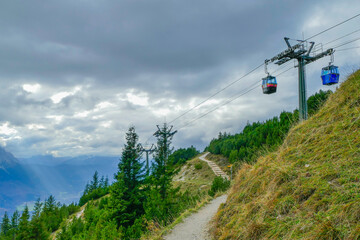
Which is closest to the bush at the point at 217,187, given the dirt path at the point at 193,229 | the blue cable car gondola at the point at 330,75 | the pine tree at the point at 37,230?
the dirt path at the point at 193,229

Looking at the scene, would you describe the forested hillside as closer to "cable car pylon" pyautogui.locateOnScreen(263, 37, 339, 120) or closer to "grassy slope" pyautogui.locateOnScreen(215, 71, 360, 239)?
"cable car pylon" pyautogui.locateOnScreen(263, 37, 339, 120)

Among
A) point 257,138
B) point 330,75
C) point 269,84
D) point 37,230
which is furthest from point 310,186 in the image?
point 37,230

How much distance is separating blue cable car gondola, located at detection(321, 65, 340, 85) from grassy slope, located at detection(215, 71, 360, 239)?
8.72m

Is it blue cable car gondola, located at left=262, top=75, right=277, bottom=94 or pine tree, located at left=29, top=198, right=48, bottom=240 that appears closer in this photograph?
blue cable car gondola, located at left=262, top=75, right=277, bottom=94

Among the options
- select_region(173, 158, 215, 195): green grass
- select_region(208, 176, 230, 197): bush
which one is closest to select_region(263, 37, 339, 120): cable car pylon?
select_region(208, 176, 230, 197): bush

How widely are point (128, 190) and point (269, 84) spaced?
14.6m

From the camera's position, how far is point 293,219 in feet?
15.1

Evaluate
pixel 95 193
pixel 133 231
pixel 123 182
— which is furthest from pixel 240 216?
pixel 95 193

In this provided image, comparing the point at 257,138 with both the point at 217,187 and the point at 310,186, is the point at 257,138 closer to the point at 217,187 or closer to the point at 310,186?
the point at 217,187

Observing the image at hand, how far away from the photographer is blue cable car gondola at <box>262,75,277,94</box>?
1767 cm

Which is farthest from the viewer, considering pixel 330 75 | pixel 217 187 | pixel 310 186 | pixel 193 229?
pixel 217 187

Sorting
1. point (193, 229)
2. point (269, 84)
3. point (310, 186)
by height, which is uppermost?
point (269, 84)

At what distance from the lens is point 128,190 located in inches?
778

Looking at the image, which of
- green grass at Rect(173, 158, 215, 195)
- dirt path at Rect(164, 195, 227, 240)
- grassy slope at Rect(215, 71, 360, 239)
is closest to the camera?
grassy slope at Rect(215, 71, 360, 239)
